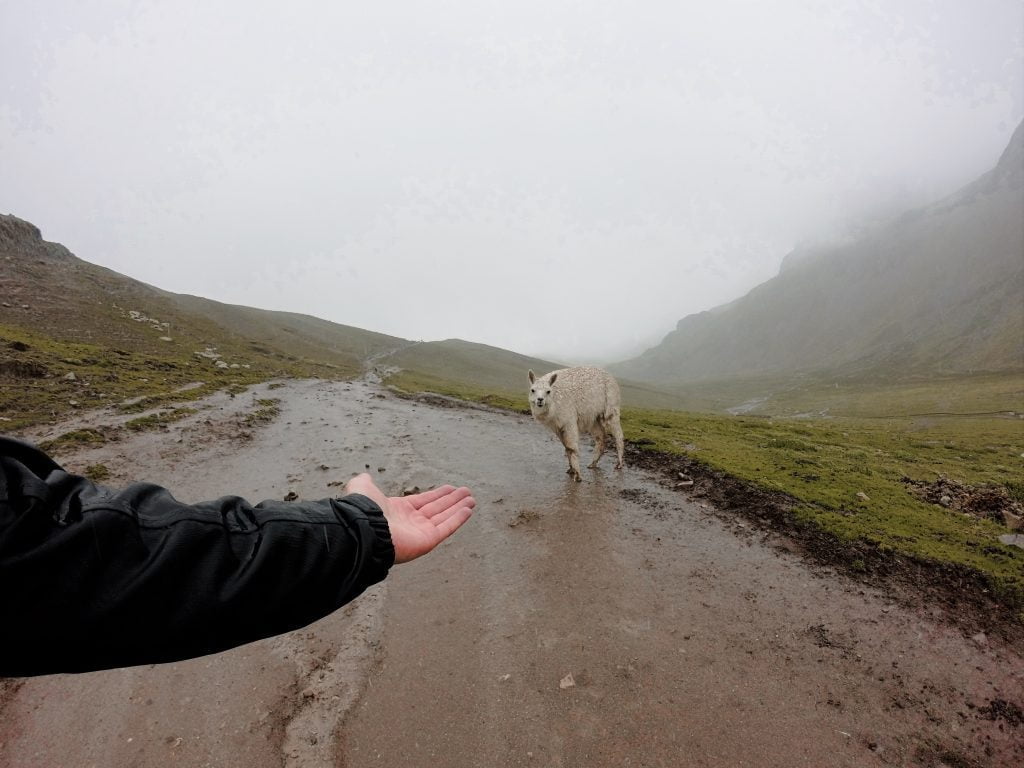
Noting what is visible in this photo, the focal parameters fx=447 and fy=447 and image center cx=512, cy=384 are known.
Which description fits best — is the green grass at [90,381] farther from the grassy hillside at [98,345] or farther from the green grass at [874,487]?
the green grass at [874,487]

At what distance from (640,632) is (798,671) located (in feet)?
8.01

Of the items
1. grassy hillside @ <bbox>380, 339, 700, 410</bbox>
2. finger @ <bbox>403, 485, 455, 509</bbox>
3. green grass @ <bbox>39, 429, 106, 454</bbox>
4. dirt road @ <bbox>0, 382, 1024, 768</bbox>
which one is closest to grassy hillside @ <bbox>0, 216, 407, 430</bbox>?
green grass @ <bbox>39, 429, 106, 454</bbox>

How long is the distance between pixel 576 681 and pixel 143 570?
6661 mm

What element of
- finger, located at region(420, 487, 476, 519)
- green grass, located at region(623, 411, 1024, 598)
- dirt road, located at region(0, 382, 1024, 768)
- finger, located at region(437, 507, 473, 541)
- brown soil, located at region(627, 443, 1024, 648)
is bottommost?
dirt road, located at region(0, 382, 1024, 768)

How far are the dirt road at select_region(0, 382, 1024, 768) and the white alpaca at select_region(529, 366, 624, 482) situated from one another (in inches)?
220

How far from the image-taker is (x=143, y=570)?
2270mm

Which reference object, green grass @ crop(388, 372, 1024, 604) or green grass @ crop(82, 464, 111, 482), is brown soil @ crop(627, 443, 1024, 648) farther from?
green grass @ crop(82, 464, 111, 482)

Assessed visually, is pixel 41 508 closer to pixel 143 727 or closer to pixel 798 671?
pixel 143 727

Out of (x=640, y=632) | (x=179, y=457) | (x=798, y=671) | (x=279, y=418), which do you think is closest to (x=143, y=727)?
(x=640, y=632)

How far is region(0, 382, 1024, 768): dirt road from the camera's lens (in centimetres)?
588

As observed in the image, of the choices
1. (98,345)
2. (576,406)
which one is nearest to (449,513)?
(576,406)

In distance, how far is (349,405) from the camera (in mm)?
37719

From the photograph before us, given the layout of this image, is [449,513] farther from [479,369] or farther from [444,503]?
[479,369]

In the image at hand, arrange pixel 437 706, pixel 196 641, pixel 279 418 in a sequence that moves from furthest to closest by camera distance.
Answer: pixel 279 418, pixel 437 706, pixel 196 641
